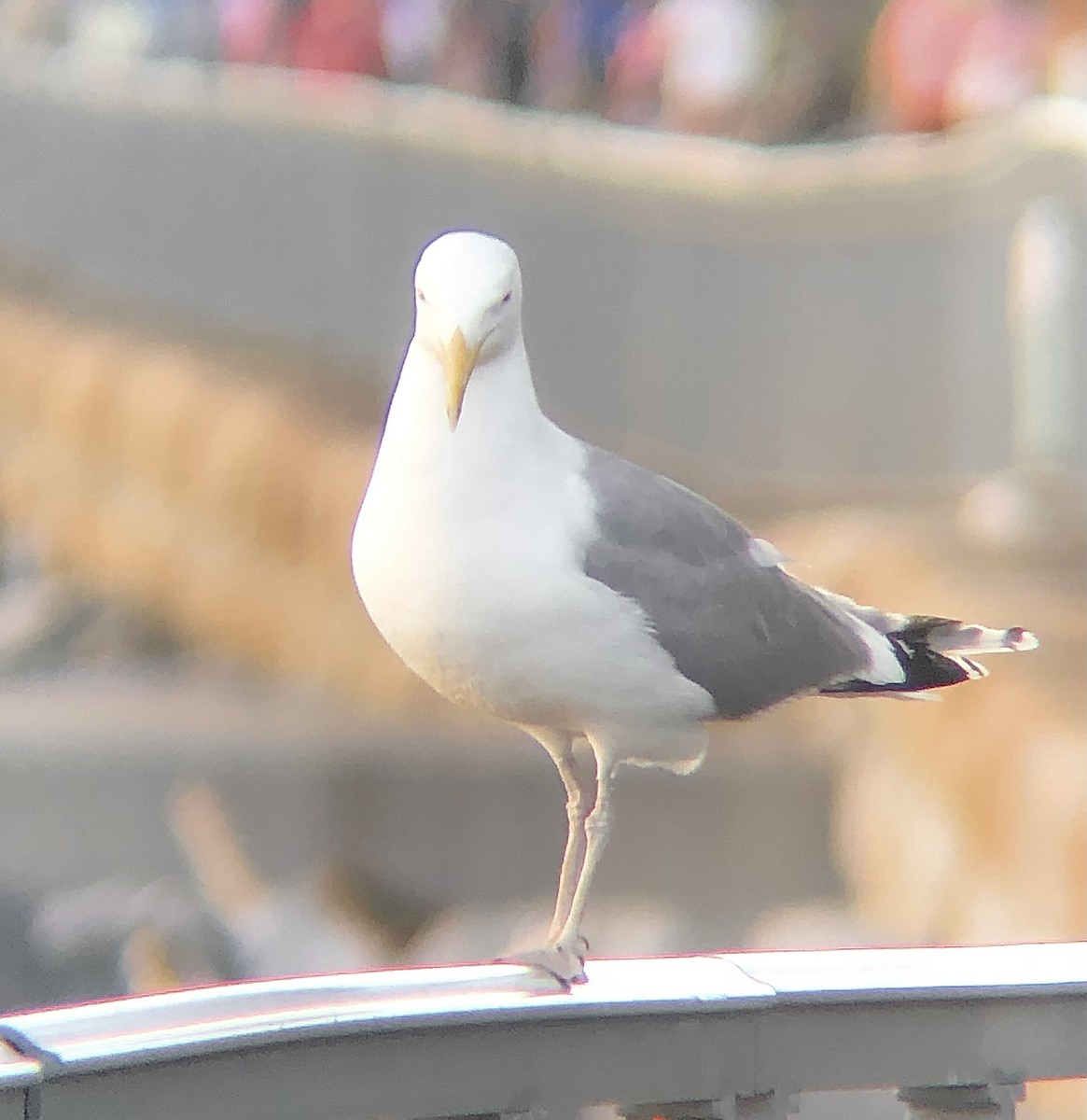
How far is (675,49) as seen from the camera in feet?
8.46

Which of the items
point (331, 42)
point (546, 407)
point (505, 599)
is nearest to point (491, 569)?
point (505, 599)

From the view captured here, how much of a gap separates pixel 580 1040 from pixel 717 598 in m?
0.27

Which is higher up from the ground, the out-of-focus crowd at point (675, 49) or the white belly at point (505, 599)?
the out-of-focus crowd at point (675, 49)

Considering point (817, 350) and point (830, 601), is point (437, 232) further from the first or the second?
point (830, 601)

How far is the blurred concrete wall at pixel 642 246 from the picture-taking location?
8.27ft

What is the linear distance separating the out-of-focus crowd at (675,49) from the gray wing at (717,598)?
5.35 ft

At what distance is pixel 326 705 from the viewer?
276cm

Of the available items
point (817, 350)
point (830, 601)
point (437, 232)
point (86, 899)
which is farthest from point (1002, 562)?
Result: point (830, 601)

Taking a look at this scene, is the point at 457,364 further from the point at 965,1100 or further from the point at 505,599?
the point at 965,1100

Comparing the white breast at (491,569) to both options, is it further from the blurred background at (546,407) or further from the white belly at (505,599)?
the blurred background at (546,407)

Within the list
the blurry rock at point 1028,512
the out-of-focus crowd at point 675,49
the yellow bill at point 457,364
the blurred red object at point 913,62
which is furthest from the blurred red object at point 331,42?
the yellow bill at point 457,364

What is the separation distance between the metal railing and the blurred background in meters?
1.47

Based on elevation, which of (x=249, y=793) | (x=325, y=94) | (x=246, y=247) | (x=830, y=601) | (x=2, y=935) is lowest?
(x=830, y=601)

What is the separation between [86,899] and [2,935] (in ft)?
0.41
